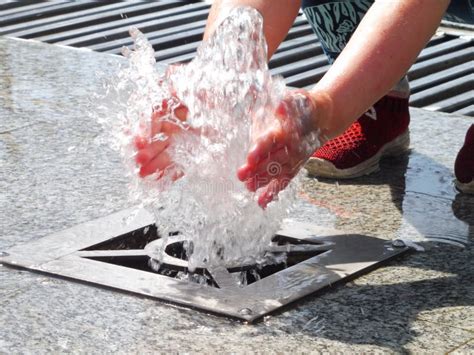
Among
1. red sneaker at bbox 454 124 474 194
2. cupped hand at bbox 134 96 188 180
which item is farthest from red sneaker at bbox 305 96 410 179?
cupped hand at bbox 134 96 188 180

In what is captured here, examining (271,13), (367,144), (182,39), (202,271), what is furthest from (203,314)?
(182,39)

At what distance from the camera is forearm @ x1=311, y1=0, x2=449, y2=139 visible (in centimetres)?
253

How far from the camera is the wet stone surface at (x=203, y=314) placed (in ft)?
7.34

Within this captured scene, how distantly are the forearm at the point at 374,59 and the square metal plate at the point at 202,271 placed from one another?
31 cm

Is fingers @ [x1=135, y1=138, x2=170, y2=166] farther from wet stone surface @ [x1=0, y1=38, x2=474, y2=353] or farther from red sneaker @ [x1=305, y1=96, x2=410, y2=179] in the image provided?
red sneaker @ [x1=305, y1=96, x2=410, y2=179]

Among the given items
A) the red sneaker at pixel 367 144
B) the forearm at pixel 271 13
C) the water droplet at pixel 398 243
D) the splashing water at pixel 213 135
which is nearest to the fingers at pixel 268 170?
the splashing water at pixel 213 135

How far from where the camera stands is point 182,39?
5121 mm

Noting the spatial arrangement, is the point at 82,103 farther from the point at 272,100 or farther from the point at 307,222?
the point at 272,100

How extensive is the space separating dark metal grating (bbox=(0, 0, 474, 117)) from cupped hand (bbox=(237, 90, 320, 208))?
1708 mm

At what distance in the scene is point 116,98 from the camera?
9.05 feet

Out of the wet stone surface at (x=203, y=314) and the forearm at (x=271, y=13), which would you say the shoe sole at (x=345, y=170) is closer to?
the wet stone surface at (x=203, y=314)

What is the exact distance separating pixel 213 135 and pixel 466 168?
0.90 m

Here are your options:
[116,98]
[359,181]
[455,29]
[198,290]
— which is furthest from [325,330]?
[455,29]

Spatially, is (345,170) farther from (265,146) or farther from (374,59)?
(265,146)
